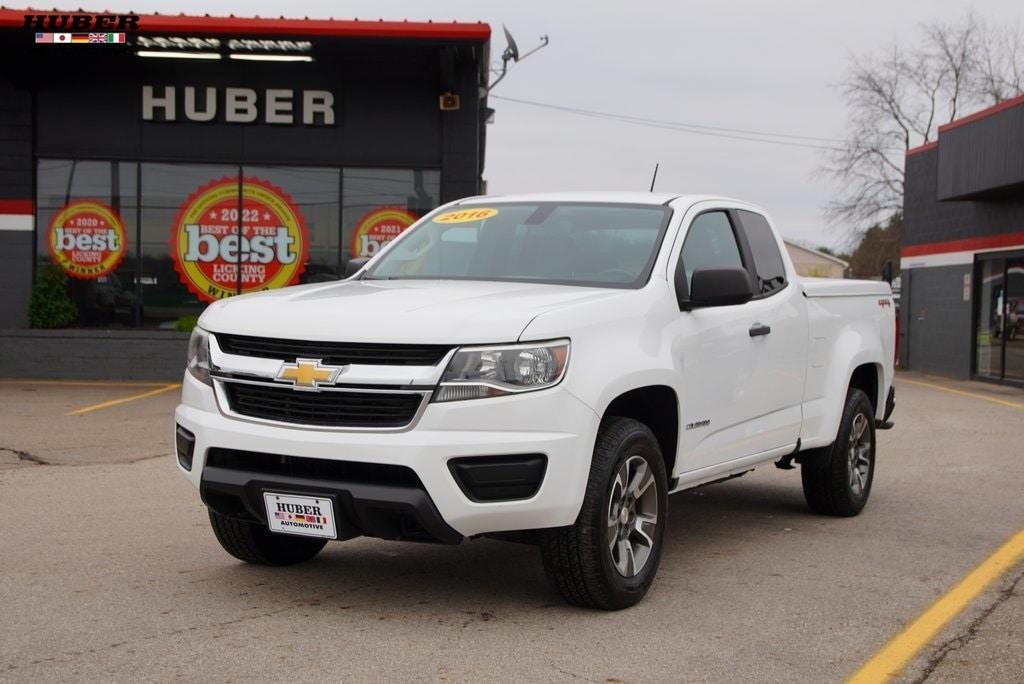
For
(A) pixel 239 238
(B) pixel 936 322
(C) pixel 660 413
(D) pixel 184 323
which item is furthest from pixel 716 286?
(B) pixel 936 322

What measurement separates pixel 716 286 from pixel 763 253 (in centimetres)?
156

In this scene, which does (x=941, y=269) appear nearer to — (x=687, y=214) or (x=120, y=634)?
(x=687, y=214)

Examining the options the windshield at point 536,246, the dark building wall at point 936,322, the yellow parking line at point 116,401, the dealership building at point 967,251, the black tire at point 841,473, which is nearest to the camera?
the windshield at point 536,246

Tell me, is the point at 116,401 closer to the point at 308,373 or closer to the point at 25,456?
the point at 25,456

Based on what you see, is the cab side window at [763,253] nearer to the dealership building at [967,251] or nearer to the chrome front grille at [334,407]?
the chrome front grille at [334,407]

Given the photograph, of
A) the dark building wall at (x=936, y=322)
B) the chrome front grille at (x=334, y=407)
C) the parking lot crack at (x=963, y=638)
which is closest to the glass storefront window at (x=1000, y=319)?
the dark building wall at (x=936, y=322)

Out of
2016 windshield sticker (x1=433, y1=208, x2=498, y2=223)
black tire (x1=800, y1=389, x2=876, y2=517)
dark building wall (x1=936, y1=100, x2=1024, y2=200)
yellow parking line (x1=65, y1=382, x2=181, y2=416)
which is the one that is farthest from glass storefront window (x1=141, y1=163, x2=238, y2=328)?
black tire (x1=800, y1=389, x2=876, y2=517)

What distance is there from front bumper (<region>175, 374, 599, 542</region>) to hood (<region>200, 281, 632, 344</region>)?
0.98 feet

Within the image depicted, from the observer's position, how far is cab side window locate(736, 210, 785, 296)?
7350 mm

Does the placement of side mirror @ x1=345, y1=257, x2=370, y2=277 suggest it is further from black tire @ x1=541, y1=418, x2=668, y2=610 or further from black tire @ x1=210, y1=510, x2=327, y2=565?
black tire @ x1=541, y1=418, x2=668, y2=610

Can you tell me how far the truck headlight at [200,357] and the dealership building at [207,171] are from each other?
1377cm

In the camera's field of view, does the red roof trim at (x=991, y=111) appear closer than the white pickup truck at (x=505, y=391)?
No

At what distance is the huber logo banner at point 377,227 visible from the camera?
1966 cm

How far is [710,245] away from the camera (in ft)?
22.7
